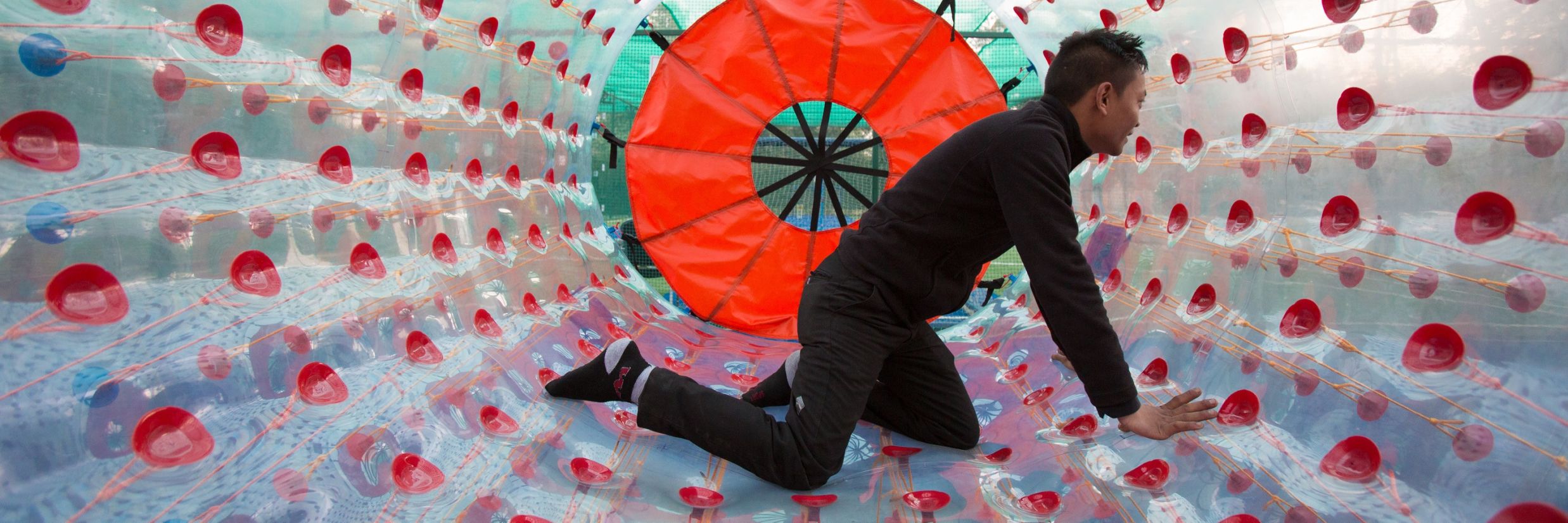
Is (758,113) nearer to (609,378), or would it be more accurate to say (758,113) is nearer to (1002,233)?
(609,378)

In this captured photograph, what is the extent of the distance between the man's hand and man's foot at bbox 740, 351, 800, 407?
0.96m

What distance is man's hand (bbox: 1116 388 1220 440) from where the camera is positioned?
1496 millimetres

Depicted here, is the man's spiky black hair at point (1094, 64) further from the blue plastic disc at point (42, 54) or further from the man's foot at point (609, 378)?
the blue plastic disc at point (42, 54)

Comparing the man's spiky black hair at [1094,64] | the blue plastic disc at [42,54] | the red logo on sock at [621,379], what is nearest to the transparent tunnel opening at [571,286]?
the blue plastic disc at [42,54]

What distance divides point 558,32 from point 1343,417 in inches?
86.6

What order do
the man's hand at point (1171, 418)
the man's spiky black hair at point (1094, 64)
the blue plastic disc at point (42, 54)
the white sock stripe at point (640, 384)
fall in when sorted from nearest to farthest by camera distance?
the blue plastic disc at point (42, 54) → the man's hand at point (1171, 418) → the man's spiky black hair at point (1094, 64) → the white sock stripe at point (640, 384)

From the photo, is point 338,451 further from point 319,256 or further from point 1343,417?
point 1343,417

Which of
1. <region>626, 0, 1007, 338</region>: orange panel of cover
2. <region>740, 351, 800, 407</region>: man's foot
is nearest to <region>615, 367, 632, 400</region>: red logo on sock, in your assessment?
<region>740, 351, 800, 407</region>: man's foot

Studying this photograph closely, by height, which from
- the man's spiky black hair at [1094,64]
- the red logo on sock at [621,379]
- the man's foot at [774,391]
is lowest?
the man's foot at [774,391]

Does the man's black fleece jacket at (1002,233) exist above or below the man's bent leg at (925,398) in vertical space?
above

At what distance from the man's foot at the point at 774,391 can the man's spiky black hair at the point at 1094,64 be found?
3.14 feet

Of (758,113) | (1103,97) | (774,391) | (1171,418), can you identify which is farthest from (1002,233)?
(758,113)

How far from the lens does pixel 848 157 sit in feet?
11.5

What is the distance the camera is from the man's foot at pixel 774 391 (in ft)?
7.62
